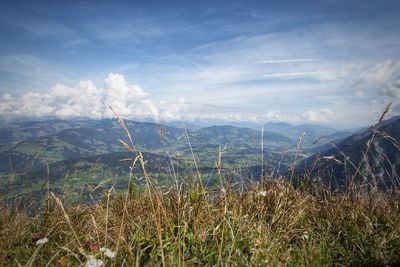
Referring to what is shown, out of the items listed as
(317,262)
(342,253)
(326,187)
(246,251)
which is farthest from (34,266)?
(326,187)

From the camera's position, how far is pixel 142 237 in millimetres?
4598

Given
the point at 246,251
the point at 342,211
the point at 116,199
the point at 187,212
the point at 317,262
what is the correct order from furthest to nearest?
the point at 116,199, the point at 342,211, the point at 187,212, the point at 246,251, the point at 317,262

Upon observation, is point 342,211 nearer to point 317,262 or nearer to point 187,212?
point 317,262

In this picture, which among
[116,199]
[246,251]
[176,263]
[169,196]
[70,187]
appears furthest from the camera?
[70,187]

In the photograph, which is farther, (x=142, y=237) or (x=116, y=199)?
(x=116, y=199)

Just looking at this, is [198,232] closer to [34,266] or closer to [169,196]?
[169,196]

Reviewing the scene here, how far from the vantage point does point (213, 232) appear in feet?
15.1

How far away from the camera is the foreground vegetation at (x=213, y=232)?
425 centimetres

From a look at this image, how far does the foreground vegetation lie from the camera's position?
4.25 metres

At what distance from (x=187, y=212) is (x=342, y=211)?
3442 mm

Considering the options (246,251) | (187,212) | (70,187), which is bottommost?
(70,187)

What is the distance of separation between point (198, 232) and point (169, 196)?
1.09 m

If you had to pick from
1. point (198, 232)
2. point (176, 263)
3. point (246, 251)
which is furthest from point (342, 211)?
point (176, 263)

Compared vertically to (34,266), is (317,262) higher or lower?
higher
